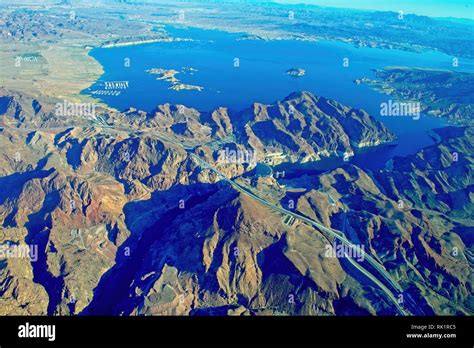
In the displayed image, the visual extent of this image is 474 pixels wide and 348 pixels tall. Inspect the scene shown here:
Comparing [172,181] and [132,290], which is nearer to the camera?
[132,290]

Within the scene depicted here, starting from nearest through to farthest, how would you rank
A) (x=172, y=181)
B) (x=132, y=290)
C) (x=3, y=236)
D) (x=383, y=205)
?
(x=132, y=290)
(x=3, y=236)
(x=383, y=205)
(x=172, y=181)

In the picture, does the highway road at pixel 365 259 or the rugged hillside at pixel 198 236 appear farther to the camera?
the highway road at pixel 365 259

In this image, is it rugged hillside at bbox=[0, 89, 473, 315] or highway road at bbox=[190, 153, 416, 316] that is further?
highway road at bbox=[190, 153, 416, 316]

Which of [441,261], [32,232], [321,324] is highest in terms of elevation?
[321,324]

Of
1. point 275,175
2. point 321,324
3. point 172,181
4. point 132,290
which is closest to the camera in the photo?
point 321,324

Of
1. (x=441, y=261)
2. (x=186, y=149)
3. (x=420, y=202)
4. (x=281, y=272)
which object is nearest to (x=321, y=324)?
(x=281, y=272)

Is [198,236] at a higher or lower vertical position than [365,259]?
higher

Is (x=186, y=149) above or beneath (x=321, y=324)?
beneath

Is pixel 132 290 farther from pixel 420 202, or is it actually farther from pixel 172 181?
pixel 420 202

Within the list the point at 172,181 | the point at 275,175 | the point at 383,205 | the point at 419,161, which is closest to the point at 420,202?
the point at 383,205
